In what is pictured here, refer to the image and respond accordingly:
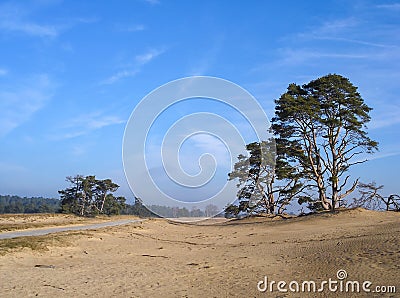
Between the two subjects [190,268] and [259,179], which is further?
[259,179]

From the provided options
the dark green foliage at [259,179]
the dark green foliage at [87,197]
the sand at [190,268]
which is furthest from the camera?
the dark green foliage at [87,197]

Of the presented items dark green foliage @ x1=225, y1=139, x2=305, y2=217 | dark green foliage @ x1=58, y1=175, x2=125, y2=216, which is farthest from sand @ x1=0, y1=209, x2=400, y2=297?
dark green foliage @ x1=58, y1=175, x2=125, y2=216

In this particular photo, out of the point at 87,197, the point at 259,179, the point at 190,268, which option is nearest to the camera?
the point at 190,268

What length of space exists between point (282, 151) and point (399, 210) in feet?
29.4

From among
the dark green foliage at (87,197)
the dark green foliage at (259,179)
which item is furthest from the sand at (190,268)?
the dark green foliage at (87,197)

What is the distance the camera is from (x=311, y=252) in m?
12.0

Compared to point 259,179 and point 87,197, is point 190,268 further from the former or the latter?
point 87,197

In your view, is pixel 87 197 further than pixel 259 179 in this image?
Yes

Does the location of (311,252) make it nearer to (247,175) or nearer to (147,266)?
(147,266)

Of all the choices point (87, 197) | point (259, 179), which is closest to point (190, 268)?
point (259, 179)

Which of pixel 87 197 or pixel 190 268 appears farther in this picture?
pixel 87 197

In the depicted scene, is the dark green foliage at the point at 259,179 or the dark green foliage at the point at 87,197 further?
the dark green foliage at the point at 87,197

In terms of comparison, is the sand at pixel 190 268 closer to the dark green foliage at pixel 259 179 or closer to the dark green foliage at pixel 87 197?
the dark green foliage at pixel 259 179

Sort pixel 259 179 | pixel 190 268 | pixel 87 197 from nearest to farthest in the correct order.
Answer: pixel 190 268 < pixel 259 179 < pixel 87 197
